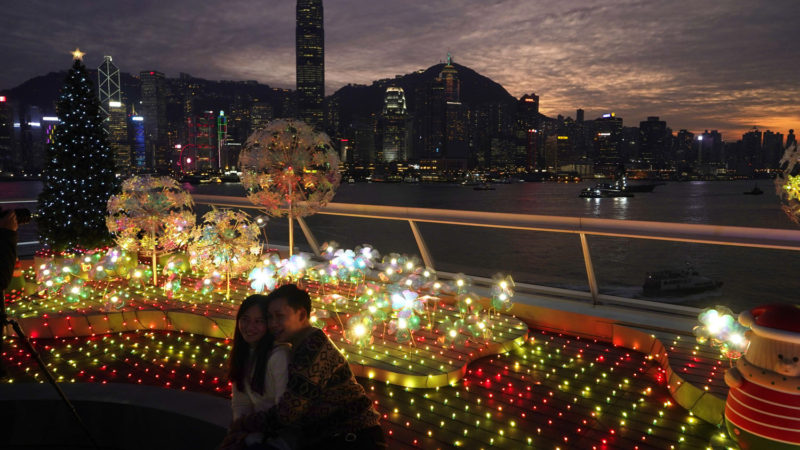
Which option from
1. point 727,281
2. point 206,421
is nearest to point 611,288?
point 727,281

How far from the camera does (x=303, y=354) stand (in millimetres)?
2057

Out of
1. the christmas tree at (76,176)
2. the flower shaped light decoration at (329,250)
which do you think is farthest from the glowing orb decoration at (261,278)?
the christmas tree at (76,176)

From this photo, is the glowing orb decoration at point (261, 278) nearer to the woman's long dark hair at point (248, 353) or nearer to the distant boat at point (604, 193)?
the woman's long dark hair at point (248, 353)

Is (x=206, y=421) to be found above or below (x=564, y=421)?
above

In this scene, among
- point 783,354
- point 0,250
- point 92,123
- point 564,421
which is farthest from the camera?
point 92,123

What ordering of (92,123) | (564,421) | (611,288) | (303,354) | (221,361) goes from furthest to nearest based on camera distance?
(611,288)
(92,123)
(221,361)
(564,421)
(303,354)

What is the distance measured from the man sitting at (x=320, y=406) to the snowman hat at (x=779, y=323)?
76.3 inches

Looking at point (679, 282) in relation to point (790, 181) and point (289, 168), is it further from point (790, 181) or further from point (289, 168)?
point (289, 168)

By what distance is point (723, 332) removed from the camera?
3418mm

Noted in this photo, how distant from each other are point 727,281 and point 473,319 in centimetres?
4228

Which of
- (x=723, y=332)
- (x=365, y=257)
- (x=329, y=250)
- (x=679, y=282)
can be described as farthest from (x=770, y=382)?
(x=679, y=282)

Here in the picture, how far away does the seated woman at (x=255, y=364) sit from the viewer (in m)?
2.08

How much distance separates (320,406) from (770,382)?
2.18m

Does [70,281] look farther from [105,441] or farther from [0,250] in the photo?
[105,441]
